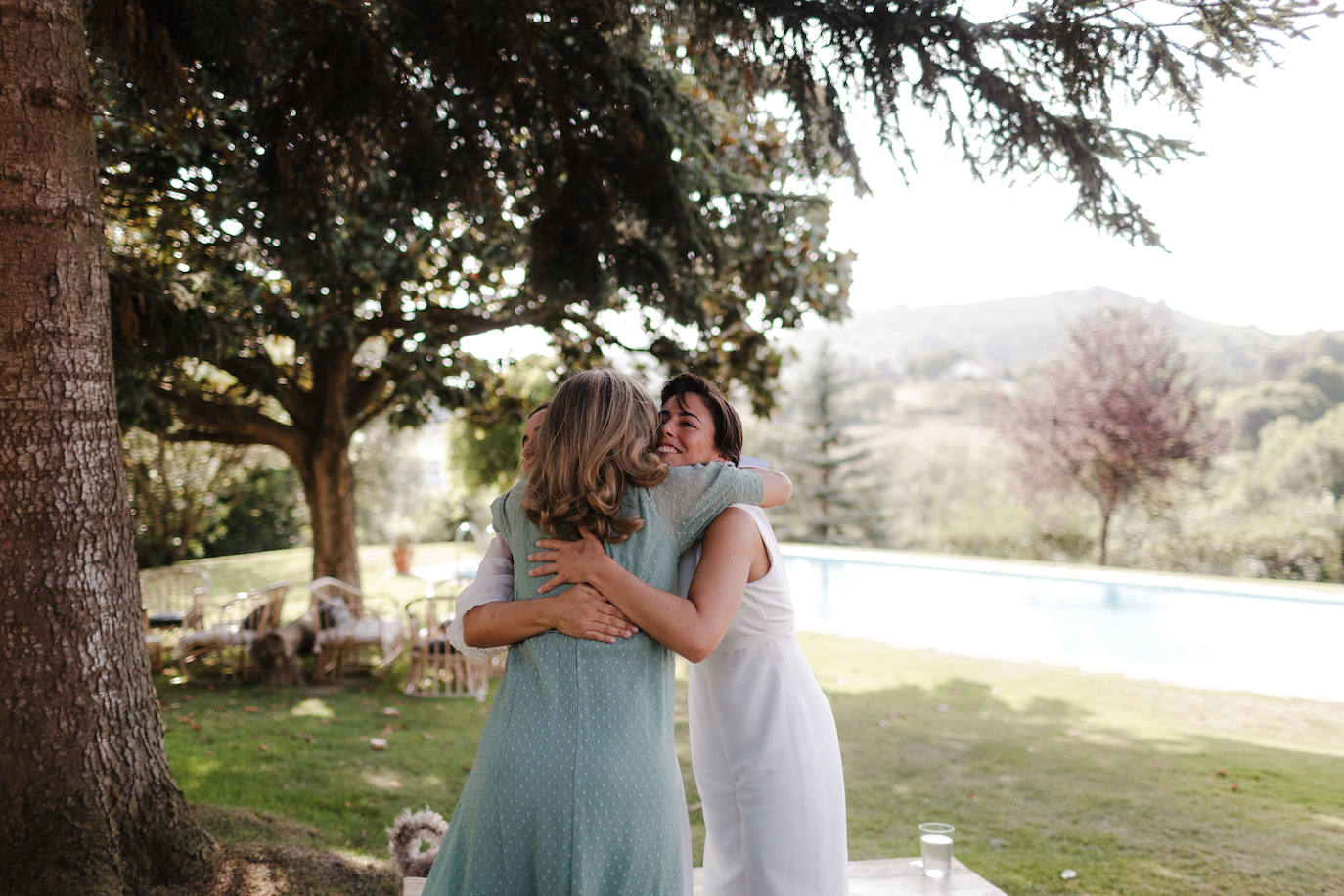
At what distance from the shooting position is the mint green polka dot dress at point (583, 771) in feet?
5.57

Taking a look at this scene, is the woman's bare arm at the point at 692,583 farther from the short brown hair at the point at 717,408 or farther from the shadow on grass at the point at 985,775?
the shadow on grass at the point at 985,775

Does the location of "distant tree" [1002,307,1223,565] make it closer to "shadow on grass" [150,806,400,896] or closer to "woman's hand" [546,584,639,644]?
"shadow on grass" [150,806,400,896]

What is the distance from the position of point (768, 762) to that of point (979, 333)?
3562 inches

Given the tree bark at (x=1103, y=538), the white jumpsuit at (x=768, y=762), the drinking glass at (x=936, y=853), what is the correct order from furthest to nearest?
the tree bark at (x=1103, y=538), the drinking glass at (x=936, y=853), the white jumpsuit at (x=768, y=762)

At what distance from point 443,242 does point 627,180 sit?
260 centimetres

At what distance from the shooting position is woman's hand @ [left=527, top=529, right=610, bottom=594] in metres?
1.76

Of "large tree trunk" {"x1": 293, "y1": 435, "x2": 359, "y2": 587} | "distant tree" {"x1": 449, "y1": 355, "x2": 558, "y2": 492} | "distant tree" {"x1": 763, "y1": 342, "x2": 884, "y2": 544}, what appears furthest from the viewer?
"distant tree" {"x1": 763, "y1": 342, "x2": 884, "y2": 544}

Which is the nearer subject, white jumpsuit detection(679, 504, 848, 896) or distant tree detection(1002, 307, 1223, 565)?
white jumpsuit detection(679, 504, 848, 896)

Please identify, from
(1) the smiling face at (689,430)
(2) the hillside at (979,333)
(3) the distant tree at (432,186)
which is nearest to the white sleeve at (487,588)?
(1) the smiling face at (689,430)

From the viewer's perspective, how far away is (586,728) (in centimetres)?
172

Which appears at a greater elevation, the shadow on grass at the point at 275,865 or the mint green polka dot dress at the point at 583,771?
the mint green polka dot dress at the point at 583,771

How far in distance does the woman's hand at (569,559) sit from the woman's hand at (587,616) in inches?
1.2

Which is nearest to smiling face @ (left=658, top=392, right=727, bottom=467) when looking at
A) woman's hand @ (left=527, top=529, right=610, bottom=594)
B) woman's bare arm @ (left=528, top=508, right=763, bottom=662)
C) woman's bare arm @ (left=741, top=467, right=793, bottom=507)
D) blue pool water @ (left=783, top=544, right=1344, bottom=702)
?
woman's bare arm @ (left=741, top=467, right=793, bottom=507)

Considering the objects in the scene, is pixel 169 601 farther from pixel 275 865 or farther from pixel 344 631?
pixel 275 865
